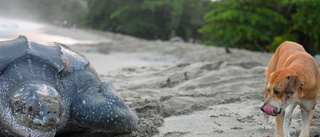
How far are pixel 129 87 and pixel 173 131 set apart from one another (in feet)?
5.60

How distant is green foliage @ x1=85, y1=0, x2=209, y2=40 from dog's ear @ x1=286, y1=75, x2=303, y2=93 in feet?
56.5

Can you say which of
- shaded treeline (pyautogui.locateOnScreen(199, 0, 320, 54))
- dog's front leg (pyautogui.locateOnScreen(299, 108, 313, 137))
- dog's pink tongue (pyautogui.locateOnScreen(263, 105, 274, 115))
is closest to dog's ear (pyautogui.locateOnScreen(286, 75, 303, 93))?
→ dog's pink tongue (pyautogui.locateOnScreen(263, 105, 274, 115))

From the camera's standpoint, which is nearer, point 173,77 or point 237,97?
point 237,97

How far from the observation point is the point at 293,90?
5.98ft

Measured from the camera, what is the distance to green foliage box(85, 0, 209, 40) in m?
19.7

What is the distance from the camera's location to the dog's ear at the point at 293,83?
5.95ft

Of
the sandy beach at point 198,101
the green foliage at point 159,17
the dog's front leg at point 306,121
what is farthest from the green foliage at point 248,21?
the green foliage at point 159,17

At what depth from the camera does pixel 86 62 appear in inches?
98.8

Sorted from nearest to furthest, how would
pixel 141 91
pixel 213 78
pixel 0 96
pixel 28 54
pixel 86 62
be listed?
pixel 0 96 < pixel 28 54 < pixel 86 62 < pixel 141 91 < pixel 213 78

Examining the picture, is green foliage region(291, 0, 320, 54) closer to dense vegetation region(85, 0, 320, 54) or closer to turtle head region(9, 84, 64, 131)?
dense vegetation region(85, 0, 320, 54)

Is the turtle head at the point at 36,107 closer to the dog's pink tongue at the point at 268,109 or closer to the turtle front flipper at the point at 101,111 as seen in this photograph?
the turtle front flipper at the point at 101,111

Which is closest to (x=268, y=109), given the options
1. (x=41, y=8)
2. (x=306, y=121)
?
(x=306, y=121)

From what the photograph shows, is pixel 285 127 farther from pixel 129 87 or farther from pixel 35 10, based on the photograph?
pixel 35 10

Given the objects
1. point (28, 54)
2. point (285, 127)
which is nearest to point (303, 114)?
point (285, 127)
